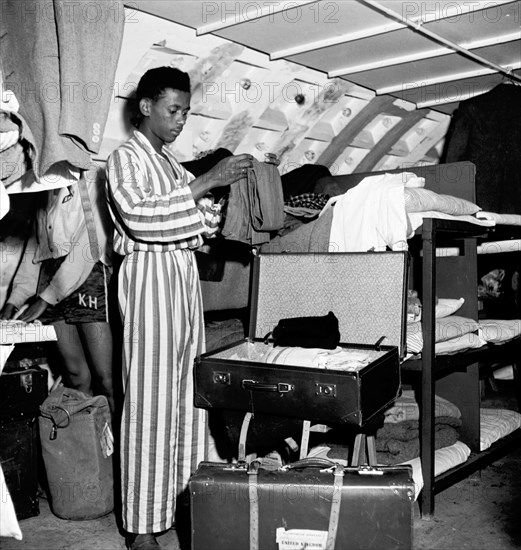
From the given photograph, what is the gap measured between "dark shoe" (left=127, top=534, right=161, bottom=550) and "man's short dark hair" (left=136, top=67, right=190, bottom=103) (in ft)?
5.96

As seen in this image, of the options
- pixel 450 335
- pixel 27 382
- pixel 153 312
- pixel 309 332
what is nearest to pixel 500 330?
pixel 450 335

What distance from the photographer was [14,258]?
402 cm

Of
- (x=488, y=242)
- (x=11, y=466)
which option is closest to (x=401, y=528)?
(x=11, y=466)

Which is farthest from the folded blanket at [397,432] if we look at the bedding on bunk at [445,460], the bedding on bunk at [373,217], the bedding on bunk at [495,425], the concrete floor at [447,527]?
the bedding on bunk at [373,217]

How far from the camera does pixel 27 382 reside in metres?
3.34

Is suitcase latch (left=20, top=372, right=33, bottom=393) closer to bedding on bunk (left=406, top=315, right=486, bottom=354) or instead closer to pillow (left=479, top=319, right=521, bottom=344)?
bedding on bunk (left=406, top=315, right=486, bottom=354)

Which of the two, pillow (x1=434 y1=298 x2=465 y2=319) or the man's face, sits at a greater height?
the man's face

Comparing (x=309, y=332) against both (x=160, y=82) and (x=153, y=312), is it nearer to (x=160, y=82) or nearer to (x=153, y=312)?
(x=153, y=312)

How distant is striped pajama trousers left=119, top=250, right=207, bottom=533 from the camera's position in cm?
281

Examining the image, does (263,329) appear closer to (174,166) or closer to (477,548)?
(174,166)

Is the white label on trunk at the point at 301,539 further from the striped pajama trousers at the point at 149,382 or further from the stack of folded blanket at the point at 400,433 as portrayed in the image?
the stack of folded blanket at the point at 400,433

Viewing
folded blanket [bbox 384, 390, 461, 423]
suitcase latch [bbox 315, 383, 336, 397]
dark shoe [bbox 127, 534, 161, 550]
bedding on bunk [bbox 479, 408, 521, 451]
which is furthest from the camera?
bedding on bunk [bbox 479, 408, 521, 451]

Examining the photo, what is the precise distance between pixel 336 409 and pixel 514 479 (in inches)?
67.8

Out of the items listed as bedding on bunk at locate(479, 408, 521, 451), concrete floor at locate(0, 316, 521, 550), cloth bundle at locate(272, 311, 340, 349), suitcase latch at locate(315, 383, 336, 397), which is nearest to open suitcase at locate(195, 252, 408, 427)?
suitcase latch at locate(315, 383, 336, 397)
